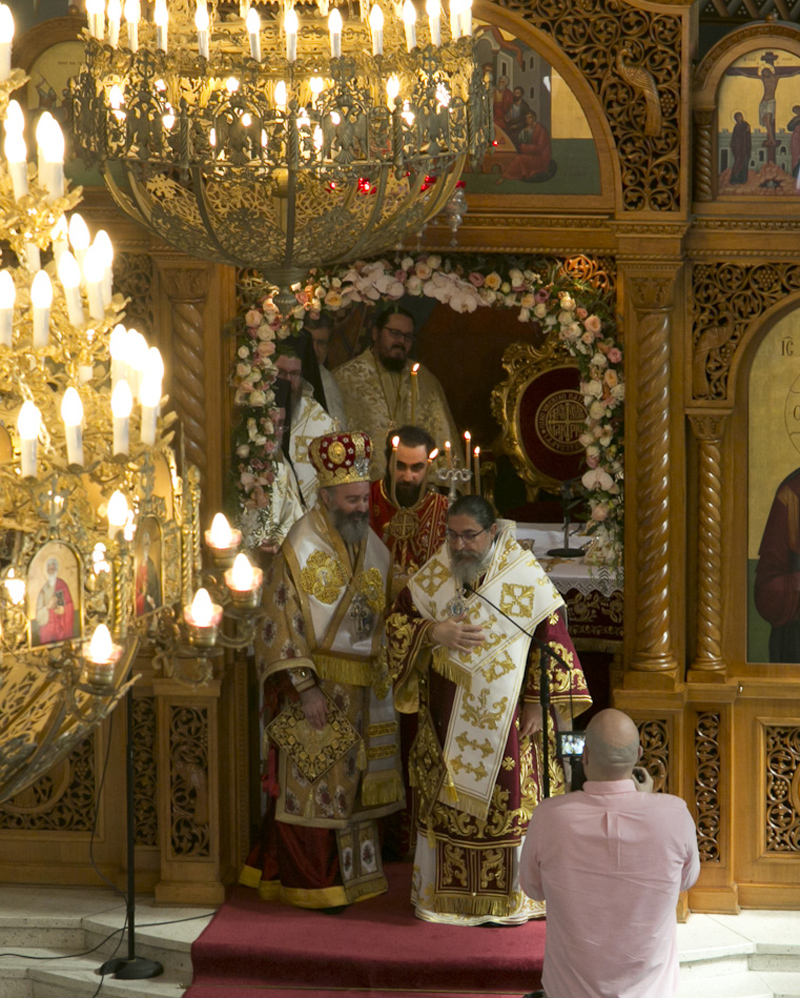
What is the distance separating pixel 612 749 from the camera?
4.36 meters

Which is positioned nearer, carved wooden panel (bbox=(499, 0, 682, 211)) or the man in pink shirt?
the man in pink shirt

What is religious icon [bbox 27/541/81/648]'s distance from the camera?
250 cm

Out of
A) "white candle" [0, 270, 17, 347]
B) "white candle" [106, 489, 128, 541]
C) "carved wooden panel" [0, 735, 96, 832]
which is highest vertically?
"white candle" [0, 270, 17, 347]

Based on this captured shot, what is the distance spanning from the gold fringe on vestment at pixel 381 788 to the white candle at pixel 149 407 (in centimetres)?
419

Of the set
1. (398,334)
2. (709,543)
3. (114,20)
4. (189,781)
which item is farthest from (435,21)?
(189,781)

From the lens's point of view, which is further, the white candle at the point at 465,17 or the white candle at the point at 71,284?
the white candle at the point at 465,17

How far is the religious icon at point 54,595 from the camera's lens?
98.3 inches

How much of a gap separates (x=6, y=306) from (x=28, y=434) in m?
0.25

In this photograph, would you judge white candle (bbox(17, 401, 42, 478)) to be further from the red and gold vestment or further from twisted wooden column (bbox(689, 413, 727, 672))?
twisted wooden column (bbox(689, 413, 727, 672))

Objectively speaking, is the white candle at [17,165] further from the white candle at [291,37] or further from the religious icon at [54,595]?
the white candle at [291,37]

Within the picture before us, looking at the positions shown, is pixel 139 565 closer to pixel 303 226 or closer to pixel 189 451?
pixel 303 226

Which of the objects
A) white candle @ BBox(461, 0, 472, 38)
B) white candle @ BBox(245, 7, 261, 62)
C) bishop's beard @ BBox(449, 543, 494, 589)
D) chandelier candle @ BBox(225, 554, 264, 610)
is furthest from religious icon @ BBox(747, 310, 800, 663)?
chandelier candle @ BBox(225, 554, 264, 610)

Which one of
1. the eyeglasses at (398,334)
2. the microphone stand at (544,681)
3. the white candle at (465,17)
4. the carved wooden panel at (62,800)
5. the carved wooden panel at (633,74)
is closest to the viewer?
the white candle at (465,17)

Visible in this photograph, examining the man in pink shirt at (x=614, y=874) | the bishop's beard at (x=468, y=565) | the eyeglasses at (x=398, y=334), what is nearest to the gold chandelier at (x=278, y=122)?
the man in pink shirt at (x=614, y=874)
